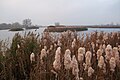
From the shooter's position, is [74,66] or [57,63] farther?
[57,63]

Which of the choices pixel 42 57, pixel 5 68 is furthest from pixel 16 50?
pixel 42 57

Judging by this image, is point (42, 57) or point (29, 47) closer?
point (42, 57)

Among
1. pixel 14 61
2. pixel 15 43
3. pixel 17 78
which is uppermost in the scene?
pixel 15 43

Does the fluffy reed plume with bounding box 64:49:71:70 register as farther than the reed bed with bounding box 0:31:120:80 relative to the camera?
No

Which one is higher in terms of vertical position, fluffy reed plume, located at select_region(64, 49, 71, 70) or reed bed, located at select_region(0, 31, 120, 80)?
fluffy reed plume, located at select_region(64, 49, 71, 70)

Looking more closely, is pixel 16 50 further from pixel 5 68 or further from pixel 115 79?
pixel 115 79

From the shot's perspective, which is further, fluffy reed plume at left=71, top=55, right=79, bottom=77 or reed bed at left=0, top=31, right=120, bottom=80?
reed bed at left=0, top=31, right=120, bottom=80

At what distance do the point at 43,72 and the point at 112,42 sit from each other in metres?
3.63

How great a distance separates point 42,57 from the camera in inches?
120

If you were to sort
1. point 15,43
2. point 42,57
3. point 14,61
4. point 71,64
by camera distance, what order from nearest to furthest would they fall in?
point 71,64 → point 42,57 → point 14,61 → point 15,43

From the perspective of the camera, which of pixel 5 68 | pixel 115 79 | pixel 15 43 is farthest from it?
pixel 15 43

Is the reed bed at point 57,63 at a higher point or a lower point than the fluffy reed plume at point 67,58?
lower

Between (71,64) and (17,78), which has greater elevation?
(71,64)

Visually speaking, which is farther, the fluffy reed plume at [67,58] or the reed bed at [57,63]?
the reed bed at [57,63]
